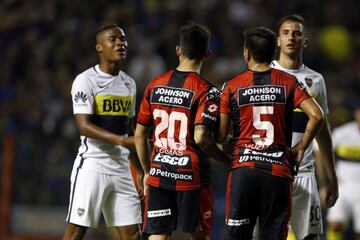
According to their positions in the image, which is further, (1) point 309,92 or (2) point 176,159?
(1) point 309,92

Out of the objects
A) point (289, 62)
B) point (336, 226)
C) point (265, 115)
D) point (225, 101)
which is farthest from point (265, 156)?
point (336, 226)

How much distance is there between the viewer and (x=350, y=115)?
599 inches

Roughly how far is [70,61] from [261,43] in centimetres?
925

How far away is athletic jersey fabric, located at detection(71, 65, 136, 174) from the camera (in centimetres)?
881

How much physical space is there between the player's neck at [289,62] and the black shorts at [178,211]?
1.42 metres

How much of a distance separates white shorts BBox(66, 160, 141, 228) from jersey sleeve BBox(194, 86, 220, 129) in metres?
1.52

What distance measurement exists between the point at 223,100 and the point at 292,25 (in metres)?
1.28

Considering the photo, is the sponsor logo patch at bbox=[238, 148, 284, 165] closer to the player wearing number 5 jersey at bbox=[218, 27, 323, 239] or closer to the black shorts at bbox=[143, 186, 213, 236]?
the player wearing number 5 jersey at bbox=[218, 27, 323, 239]

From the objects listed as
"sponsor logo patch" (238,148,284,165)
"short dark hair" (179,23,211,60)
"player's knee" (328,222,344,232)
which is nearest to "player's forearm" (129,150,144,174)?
"short dark hair" (179,23,211,60)

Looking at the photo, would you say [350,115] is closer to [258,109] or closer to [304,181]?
[304,181]

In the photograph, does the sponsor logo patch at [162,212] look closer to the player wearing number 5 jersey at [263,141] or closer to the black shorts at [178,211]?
the black shorts at [178,211]

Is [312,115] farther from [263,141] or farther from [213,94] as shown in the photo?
[213,94]

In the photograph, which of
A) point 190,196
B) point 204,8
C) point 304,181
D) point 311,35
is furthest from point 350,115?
point 190,196

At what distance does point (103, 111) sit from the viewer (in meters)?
8.84
